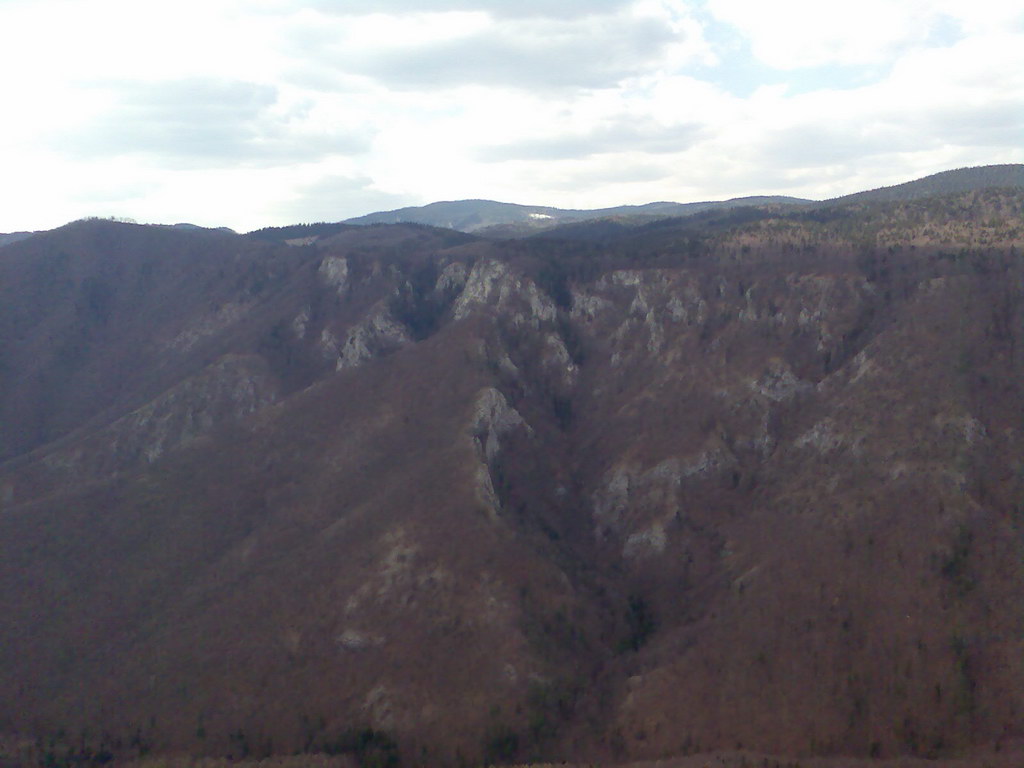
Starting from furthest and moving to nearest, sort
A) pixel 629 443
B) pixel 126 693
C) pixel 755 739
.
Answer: pixel 629 443
pixel 126 693
pixel 755 739

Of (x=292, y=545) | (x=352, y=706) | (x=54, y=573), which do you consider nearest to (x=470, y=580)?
(x=352, y=706)

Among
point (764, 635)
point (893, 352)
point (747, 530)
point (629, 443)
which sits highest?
point (893, 352)

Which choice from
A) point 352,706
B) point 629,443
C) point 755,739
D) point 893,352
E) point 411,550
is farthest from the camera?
point 629,443

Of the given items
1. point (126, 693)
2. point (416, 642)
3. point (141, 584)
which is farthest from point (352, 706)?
point (141, 584)

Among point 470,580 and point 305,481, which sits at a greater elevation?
point 305,481

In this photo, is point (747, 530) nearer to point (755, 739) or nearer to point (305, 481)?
point (755, 739)

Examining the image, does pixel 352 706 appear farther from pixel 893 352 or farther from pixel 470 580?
pixel 893 352

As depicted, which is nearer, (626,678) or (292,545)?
(626,678)
